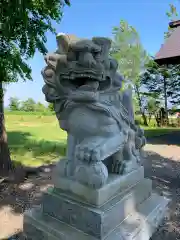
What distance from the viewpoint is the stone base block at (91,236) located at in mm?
1516

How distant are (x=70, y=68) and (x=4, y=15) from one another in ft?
8.59

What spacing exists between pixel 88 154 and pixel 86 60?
64 centimetres

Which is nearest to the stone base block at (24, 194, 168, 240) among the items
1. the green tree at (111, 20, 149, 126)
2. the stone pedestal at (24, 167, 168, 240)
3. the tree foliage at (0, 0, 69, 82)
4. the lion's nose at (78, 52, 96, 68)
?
the stone pedestal at (24, 167, 168, 240)

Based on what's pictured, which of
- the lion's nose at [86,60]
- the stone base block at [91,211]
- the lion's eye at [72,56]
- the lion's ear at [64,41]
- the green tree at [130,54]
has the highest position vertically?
the green tree at [130,54]

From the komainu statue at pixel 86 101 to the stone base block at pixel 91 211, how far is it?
167mm

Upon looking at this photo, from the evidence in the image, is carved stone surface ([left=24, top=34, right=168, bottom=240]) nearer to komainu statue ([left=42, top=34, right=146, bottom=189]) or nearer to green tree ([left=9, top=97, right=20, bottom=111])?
komainu statue ([left=42, top=34, right=146, bottom=189])

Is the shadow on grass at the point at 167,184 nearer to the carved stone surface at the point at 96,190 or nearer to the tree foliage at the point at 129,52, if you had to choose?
the carved stone surface at the point at 96,190

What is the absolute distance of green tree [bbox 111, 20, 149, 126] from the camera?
14875 mm

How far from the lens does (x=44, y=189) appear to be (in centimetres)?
386

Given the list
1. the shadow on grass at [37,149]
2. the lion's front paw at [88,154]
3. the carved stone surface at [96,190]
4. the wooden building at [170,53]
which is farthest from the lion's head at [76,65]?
the wooden building at [170,53]

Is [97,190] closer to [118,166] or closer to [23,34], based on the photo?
[118,166]

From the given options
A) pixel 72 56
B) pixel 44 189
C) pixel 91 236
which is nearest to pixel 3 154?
pixel 44 189

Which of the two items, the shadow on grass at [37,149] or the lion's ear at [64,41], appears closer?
the lion's ear at [64,41]

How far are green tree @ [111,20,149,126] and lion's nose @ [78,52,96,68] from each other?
44.2 feet
